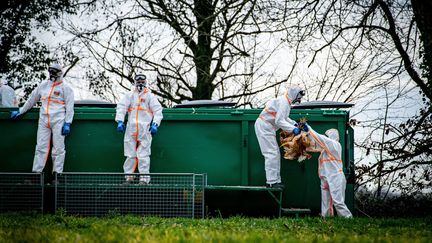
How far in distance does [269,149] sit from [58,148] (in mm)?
3636

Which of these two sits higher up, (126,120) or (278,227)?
(126,120)

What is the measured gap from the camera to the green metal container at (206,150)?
1030cm

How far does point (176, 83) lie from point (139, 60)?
122cm

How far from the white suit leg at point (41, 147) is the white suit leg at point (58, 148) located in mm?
119

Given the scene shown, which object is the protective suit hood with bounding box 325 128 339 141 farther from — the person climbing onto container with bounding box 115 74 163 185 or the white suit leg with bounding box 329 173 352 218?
the person climbing onto container with bounding box 115 74 163 185

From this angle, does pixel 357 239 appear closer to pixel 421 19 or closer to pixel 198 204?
pixel 198 204

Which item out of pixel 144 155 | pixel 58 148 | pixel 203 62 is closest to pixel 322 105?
pixel 144 155

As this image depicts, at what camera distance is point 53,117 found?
33.6 feet

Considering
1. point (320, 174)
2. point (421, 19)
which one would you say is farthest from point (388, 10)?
point (320, 174)

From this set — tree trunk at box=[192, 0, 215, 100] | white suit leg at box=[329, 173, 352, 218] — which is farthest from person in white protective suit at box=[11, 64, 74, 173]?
tree trunk at box=[192, 0, 215, 100]

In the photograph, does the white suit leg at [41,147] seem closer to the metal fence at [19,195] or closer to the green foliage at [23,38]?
the metal fence at [19,195]

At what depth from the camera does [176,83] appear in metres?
16.7

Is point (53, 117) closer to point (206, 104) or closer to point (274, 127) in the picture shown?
point (206, 104)

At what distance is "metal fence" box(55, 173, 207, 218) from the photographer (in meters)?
9.38
